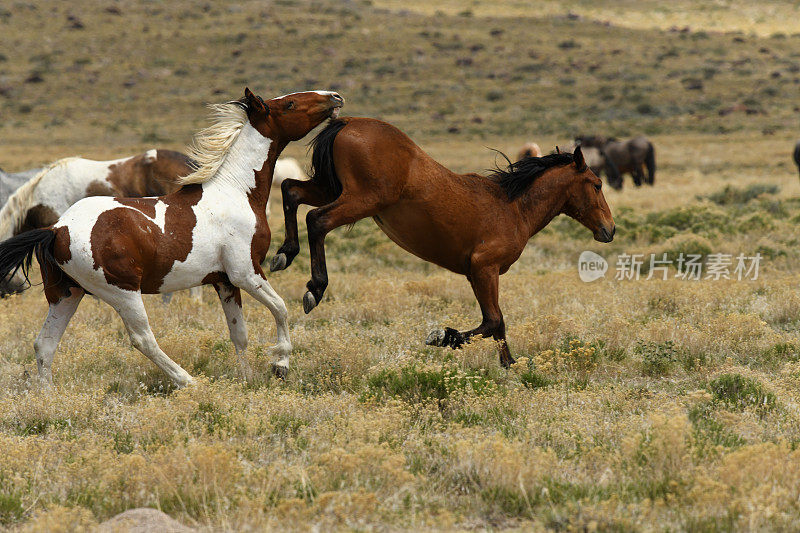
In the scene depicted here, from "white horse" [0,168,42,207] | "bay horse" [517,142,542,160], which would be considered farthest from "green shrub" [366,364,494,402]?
"white horse" [0,168,42,207]

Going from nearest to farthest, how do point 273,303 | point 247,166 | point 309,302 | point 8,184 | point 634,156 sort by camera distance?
point 309,302 → point 273,303 → point 247,166 → point 8,184 → point 634,156

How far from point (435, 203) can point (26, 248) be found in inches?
119

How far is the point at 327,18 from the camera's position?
268 ft

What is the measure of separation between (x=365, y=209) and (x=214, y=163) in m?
1.38

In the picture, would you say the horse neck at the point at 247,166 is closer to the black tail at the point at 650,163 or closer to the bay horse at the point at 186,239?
the bay horse at the point at 186,239

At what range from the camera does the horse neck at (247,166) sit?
6180 millimetres

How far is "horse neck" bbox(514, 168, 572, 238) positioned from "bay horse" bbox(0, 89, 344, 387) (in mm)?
1857

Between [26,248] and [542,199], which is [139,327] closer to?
[26,248]

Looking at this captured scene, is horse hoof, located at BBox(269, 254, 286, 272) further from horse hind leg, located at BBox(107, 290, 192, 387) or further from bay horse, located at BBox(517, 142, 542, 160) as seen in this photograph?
bay horse, located at BBox(517, 142, 542, 160)

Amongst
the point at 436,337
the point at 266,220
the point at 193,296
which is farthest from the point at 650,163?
the point at 266,220

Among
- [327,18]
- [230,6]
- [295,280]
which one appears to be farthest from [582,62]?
[295,280]

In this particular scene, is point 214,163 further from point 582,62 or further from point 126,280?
point 582,62

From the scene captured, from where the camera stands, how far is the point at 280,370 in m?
6.32

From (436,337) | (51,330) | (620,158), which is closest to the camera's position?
(51,330)
